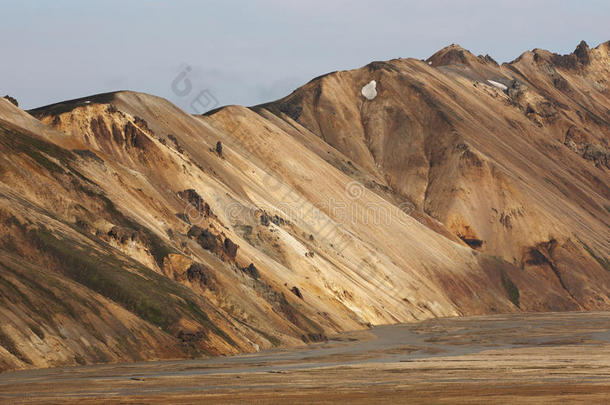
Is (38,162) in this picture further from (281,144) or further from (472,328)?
(281,144)

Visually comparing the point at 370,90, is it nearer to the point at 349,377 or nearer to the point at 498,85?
the point at 498,85

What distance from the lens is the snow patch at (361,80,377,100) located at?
163 meters

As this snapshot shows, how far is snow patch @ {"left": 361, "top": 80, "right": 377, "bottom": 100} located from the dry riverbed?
105504 millimetres

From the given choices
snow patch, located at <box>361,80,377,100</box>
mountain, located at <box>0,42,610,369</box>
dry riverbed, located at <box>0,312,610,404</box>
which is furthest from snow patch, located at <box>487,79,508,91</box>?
dry riverbed, located at <box>0,312,610,404</box>

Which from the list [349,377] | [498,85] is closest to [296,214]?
[349,377]

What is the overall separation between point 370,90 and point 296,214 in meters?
67.5

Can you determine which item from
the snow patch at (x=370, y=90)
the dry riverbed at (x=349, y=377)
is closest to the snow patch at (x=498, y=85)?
the snow patch at (x=370, y=90)

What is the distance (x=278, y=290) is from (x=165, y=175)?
57.0 ft

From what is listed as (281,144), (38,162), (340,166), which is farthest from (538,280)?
(38,162)

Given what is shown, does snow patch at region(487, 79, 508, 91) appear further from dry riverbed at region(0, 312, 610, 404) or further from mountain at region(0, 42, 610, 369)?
dry riverbed at region(0, 312, 610, 404)

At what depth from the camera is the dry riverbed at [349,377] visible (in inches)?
1150

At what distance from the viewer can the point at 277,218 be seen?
9281 cm

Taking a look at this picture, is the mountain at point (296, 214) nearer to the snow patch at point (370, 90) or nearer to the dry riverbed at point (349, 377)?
the snow patch at point (370, 90)

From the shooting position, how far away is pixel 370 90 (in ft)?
537
